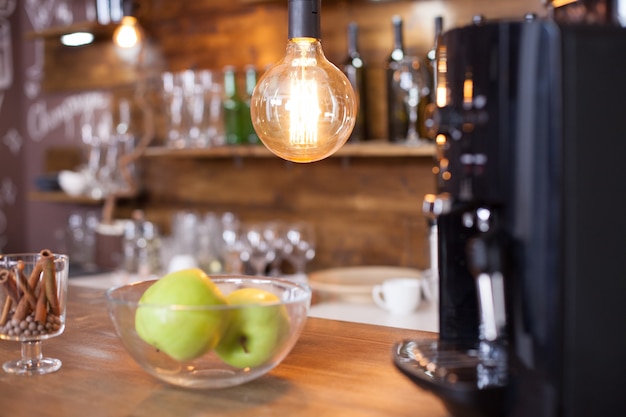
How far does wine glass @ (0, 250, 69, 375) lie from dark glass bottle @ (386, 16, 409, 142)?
1556 mm

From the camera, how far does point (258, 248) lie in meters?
2.59

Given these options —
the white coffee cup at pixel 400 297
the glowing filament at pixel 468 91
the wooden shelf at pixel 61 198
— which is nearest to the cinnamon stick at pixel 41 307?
the glowing filament at pixel 468 91

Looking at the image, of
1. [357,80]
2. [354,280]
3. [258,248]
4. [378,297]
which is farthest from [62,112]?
[378,297]

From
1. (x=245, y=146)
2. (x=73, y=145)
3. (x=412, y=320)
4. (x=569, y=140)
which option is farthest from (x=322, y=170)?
(x=569, y=140)

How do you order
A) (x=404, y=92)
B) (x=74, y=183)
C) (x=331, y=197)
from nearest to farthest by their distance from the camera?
(x=404, y=92), (x=331, y=197), (x=74, y=183)

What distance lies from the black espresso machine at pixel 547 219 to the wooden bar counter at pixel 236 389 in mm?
99

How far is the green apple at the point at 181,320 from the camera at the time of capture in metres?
0.89

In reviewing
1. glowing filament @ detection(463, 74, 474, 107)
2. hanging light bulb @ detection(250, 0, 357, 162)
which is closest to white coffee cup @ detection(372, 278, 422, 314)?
hanging light bulb @ detection(250, 0, 357, 162)

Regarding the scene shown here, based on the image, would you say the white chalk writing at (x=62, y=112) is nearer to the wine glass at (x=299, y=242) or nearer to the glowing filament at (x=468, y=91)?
the wine glass at (x=299, y=242)

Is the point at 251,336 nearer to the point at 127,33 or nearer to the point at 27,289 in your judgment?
the point at 27,289

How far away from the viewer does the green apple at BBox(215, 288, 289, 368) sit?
925 millimetres

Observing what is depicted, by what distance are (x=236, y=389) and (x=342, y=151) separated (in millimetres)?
1662

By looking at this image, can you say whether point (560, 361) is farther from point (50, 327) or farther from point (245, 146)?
point (245, 146)

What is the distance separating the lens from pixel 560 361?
80 cm
